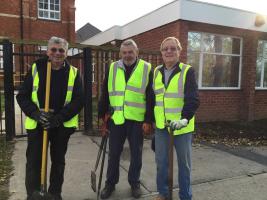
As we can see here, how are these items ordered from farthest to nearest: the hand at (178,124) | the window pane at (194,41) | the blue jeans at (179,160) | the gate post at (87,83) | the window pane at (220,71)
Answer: the window pane at (220,71), the window pane at (194,41), the gate post at (87,83), the blue jeans at (179,160), the hand at (178,124)

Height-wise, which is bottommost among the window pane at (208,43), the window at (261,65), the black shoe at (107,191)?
the black shoe at (107,191)

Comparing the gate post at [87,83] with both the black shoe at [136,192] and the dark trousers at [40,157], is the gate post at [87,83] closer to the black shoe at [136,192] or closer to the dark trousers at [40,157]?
the black shoe at [136,192]

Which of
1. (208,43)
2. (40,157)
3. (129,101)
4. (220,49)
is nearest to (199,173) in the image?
(129,101)

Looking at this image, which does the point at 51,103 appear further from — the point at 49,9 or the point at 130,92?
the point at 49,9

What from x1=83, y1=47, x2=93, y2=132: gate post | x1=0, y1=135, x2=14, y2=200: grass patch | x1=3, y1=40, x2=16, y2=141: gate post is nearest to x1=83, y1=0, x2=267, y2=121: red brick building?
x1=83, y1=47, x2=93, y2=132: gate post

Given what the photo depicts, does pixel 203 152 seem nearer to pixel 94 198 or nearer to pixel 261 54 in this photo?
pixel 94 198

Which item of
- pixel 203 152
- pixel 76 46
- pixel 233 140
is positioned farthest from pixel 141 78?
pixel 233 140

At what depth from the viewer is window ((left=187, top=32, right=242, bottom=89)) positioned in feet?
31.5

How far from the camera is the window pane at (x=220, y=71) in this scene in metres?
9.98

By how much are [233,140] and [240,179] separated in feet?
9.81

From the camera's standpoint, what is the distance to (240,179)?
15.6ft

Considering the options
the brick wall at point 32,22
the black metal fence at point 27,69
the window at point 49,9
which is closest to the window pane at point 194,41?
the black metal fence at point 27,69

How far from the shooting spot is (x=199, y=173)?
16.3 ft

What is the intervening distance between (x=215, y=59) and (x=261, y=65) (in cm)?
214
